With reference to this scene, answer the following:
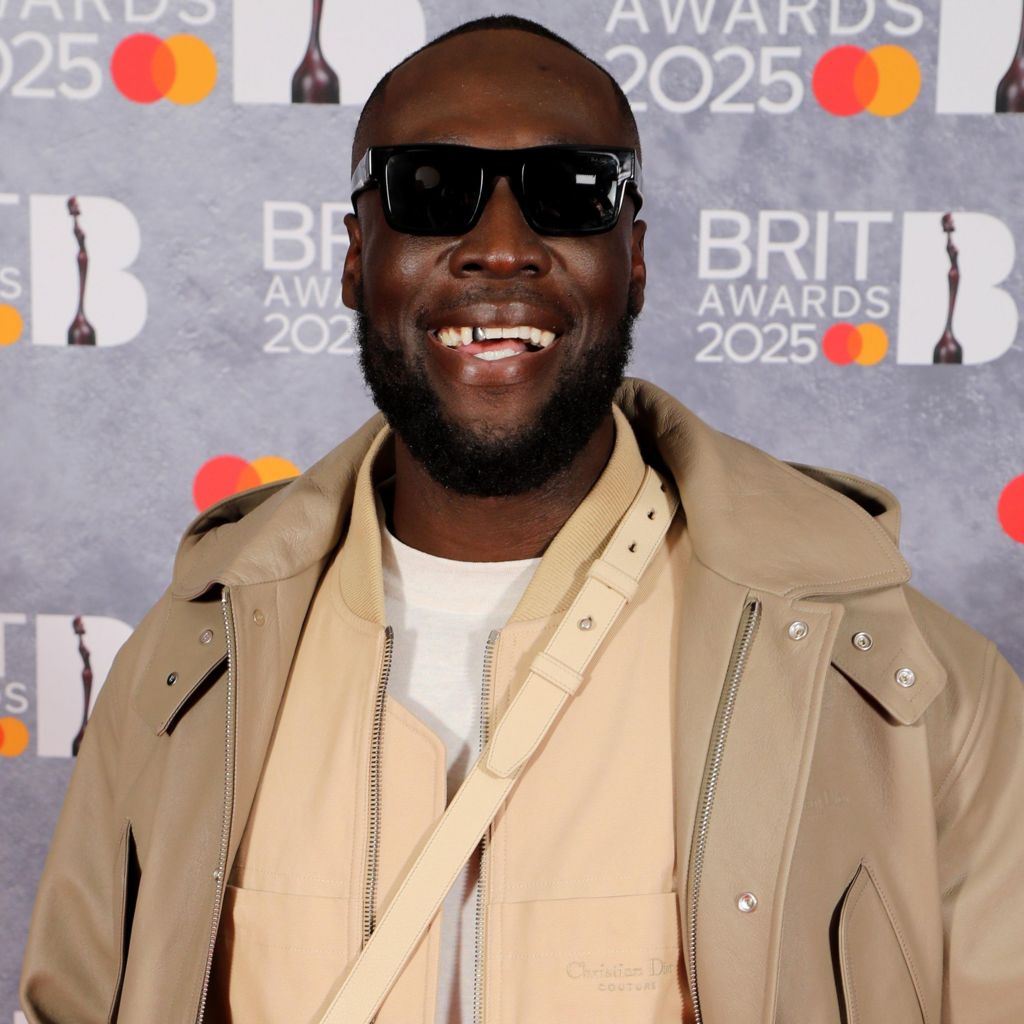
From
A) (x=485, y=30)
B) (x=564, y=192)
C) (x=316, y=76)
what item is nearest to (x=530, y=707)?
(x=564, y=192)

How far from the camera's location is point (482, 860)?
4.09ft

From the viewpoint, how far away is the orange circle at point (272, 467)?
7.78 ft

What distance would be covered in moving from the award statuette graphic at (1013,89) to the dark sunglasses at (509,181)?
113cm

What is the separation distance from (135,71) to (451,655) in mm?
1467

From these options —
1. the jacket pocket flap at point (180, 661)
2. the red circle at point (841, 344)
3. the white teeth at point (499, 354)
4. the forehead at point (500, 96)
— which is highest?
the forehead at point (500, 96)

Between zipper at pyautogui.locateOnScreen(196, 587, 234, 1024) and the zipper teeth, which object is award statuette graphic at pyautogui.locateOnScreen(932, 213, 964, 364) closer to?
the zipper teeth

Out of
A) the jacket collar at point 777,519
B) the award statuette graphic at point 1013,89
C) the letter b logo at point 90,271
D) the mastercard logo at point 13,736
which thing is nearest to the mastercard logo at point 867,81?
the award statuette graphic at point 1013,89

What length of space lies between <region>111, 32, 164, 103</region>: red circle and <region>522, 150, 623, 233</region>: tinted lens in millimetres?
1216

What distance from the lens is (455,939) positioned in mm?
1257

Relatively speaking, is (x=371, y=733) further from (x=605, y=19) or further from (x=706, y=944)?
(x=605, y=19)

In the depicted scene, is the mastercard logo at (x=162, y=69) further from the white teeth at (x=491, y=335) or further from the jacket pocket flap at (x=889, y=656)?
the jacket pocket flap at (x=889, y=656)

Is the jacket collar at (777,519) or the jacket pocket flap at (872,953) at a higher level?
the jacket collar at (777,519)

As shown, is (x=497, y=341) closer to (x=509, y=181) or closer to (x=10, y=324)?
(x=509, y=181)

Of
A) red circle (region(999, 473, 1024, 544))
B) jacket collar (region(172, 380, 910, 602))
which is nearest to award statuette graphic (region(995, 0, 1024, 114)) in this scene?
red circle (region(999, 473, 1024, 544))
